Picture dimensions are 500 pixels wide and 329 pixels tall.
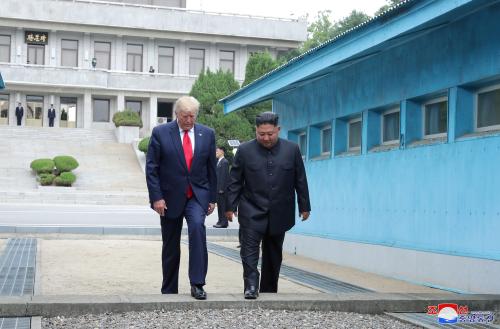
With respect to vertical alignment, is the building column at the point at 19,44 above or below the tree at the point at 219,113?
above

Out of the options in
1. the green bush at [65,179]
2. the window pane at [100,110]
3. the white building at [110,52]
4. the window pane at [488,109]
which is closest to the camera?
the window pane at [488,109]

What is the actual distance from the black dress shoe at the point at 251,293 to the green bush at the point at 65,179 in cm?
3164

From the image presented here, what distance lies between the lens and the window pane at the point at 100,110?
60688 millimetres

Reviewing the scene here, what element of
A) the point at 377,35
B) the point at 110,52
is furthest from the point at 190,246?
the point at 110,52

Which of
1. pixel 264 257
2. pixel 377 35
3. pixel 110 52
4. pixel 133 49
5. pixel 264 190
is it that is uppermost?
pixel 133 49

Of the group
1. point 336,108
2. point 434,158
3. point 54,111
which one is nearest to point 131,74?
point 54,111

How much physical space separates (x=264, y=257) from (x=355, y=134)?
524 cm

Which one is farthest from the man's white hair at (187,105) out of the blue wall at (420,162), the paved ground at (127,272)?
the blue wall at (420,162)

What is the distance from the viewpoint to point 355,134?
42.1ft

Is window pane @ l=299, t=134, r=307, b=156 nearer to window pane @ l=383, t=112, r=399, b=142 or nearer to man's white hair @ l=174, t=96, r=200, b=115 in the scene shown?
window pane @ l=383, t=112, r=399, b=142

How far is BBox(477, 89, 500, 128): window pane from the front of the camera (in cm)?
868

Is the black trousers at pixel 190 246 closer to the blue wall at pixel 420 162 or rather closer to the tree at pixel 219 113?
the blue wall at pixel 420 162

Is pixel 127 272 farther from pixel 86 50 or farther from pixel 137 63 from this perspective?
pixel 137 63

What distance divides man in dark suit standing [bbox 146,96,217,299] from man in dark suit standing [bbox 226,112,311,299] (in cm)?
30
